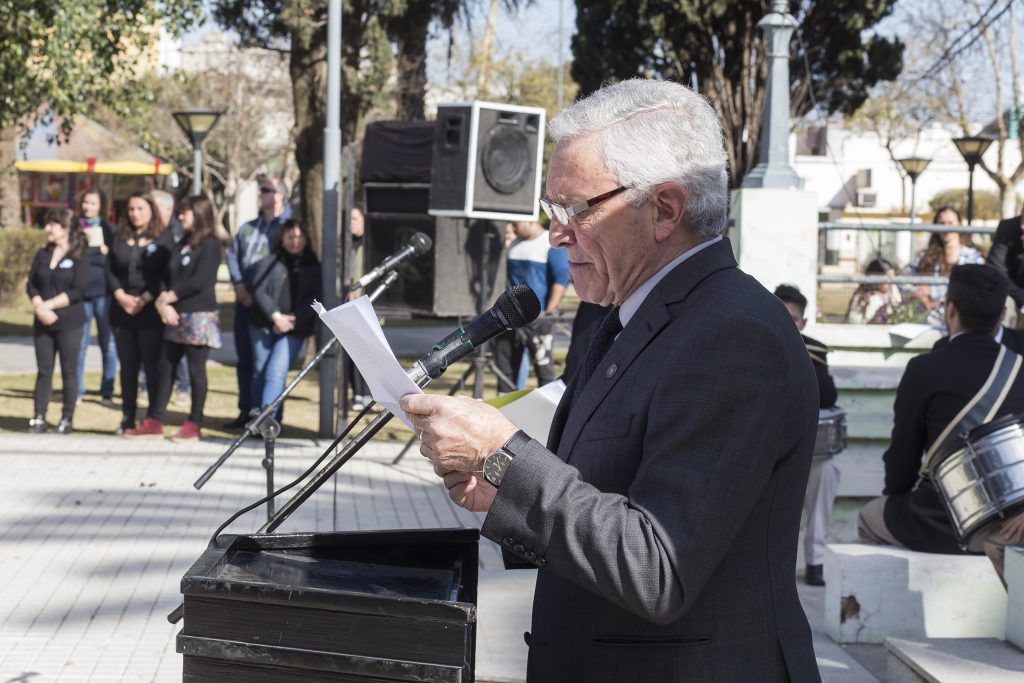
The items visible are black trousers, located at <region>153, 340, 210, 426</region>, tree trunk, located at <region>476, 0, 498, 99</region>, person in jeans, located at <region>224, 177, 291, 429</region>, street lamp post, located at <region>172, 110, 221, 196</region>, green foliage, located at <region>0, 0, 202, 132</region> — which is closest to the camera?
black trousers, located at <region>153, 340, 210, 426</region>

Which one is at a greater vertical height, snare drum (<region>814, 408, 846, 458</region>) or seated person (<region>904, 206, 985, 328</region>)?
seated person (<region>904, 206, 985, 328</region>)

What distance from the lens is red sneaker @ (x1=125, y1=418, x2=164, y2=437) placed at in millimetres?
10633

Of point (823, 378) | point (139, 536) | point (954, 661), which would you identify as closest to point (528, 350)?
Answer: point (823, 378)

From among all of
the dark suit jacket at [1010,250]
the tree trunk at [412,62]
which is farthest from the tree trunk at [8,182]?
the dark suit jacket at [1010,250]

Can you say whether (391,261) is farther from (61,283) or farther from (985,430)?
(61,283)

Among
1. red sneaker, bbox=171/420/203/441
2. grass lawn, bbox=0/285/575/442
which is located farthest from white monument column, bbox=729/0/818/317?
red sneaker, bbox=171/420/203/441

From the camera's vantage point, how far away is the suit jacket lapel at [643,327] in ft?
6.82

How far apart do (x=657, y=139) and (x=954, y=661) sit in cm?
298

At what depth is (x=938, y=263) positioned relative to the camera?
1113cm

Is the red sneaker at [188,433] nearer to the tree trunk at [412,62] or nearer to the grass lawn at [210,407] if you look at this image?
the grass lawn at [210,407]

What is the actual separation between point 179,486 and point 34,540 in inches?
61.8

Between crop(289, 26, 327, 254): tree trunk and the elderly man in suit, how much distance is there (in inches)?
578

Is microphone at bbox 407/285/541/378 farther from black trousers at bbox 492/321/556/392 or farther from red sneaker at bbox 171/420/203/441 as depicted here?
red sneaker at bbox 171/420/203/441

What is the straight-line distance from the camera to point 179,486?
28.2 feet
